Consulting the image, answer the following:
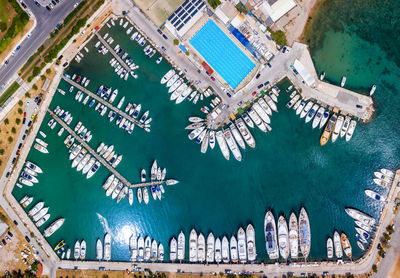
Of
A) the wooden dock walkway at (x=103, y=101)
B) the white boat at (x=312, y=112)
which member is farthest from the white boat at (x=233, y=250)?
the wooden dock walkway at (x=103, y=101)

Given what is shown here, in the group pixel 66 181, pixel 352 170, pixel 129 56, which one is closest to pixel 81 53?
pixel 129 56

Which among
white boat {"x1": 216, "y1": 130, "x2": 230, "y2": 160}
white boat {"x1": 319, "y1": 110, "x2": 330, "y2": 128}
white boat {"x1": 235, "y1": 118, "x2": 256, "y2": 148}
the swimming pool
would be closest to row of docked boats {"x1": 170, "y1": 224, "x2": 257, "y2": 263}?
white boat {"x1": 216, "y1": 130, "x2": 230, "y2": 160}

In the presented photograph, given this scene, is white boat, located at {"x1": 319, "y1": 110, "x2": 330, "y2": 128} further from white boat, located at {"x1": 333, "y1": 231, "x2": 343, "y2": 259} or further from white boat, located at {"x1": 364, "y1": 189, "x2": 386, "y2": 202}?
white boat, located at {"x1": 333, "y1": 231, "x2": 343, "y2": 259}

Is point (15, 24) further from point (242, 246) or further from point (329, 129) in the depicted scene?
point (329, 129)

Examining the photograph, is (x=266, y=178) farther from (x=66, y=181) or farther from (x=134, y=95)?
(x=66, y=181)

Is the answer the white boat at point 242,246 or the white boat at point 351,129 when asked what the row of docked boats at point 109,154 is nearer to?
the white boat at point 242,246

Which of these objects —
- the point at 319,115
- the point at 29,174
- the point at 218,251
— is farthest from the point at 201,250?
the point at 29,174
